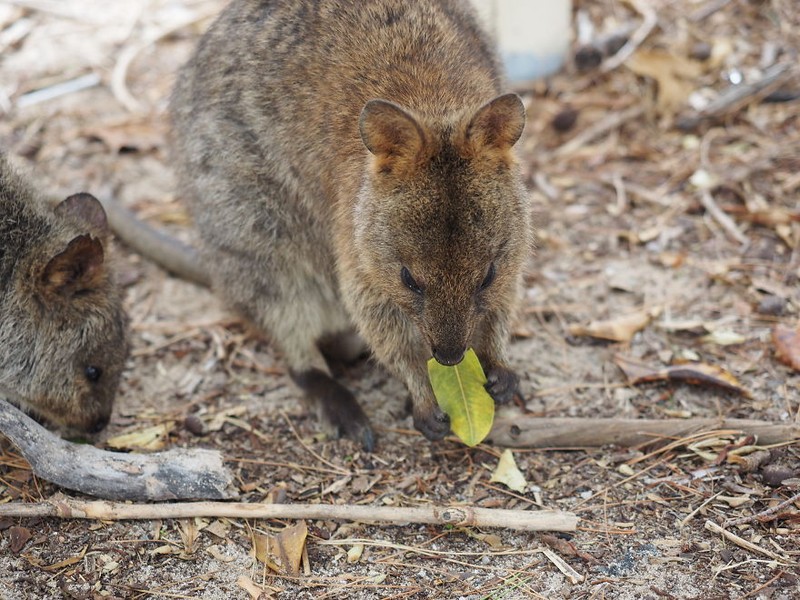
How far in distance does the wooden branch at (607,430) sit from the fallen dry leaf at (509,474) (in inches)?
4.3

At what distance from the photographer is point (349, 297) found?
375cm

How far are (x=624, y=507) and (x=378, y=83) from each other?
1.92m

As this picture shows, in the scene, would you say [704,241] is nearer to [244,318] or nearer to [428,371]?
[428,371]

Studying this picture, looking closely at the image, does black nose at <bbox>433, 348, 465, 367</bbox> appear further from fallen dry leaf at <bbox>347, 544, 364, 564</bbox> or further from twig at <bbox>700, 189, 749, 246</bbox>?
twig at <bbox>700, 189, 749, 246</bbox>

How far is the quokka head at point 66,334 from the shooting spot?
3816 millimetres

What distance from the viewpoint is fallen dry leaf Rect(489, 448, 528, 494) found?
366 cm

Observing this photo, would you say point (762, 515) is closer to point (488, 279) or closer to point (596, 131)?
point (488, 279)

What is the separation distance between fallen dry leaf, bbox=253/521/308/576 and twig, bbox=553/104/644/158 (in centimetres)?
340

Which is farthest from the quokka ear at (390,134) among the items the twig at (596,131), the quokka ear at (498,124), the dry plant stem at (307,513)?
the twig at (596,131)

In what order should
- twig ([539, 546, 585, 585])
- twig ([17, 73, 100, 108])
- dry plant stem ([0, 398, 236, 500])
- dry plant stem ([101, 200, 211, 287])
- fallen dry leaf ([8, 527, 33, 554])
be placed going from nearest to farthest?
twig ([539, 546, 585, 585])
fallen dry leaf ([8, 527, 33, 554])
dry plant stem ([0, 398, 236, 500])
dry plant stem ([101, 200, 211, 287])
twig ([17, 73, 100, 108])

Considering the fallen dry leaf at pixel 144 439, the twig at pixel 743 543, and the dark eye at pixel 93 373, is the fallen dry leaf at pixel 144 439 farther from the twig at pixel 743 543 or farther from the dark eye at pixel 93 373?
the twig at pixel 743 543

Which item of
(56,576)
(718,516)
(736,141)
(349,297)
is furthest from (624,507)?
(736,141)

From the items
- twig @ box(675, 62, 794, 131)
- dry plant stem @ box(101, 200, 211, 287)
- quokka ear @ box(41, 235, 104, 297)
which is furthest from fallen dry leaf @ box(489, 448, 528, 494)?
twig @ box(675, 62, 794, 131)

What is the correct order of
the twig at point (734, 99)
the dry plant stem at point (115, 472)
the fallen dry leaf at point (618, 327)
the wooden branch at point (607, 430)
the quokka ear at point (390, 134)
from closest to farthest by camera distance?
the quokka ear at point (390, 134), the dry plant stem at point (115, 472), the wooden branch at point (607, 430), the fallen dry leaf at point (618, 327), the twig at point (734, 99)
